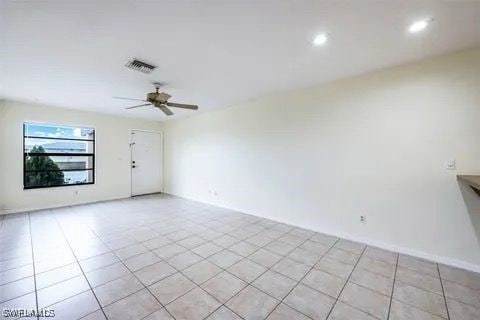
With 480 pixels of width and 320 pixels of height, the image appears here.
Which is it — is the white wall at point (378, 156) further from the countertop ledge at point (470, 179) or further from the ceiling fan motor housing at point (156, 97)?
the ceiling fan motor housing at point (156, 97)

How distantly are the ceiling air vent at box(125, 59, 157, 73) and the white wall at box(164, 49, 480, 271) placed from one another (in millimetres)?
2166

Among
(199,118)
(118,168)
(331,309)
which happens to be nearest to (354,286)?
(331,309)

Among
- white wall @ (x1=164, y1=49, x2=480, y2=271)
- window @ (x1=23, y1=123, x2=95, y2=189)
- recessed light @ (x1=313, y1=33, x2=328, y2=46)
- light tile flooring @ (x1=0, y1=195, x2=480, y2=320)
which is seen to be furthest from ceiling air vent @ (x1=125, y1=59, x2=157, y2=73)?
window @ (x1=23, y1=123, x2=95, y2=189)

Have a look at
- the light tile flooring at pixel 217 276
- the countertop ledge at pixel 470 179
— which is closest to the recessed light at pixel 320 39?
the countertop ledge at pixel 470 179

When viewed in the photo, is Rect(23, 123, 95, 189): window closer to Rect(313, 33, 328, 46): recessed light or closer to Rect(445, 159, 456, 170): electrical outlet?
Rect(313, 33, 328, 46): recessed light

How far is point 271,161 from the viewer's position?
13.2 feet

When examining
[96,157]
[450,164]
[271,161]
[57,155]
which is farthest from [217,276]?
[57,155]

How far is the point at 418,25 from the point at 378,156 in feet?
5.02

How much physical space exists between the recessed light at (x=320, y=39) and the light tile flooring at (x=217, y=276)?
2.44 metres

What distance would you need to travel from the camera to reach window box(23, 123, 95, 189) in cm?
452

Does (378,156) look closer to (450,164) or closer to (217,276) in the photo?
(450,164)

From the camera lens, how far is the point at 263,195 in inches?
164

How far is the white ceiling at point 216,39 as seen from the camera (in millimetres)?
1660

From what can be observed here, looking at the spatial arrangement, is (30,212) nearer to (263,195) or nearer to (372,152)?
(263,195)
